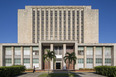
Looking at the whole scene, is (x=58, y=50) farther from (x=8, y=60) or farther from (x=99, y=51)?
(x=8, y=60)

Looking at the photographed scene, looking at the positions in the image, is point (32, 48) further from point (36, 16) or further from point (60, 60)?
point (36, 16)

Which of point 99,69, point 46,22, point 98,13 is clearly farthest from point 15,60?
point 98,13

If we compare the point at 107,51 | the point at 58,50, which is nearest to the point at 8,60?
the point at 58,50

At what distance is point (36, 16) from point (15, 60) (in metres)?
29.7

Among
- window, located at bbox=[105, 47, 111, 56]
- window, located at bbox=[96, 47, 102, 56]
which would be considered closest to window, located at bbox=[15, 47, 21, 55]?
window, located at bbox=[96, 47, 102, 56]

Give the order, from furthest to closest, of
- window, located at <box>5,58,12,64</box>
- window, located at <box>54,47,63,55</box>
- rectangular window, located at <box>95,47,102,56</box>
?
window, located at <box>54,47,63,55</box>, rectangular window, located at <box>95,47,102,56</box>, window, located at <box>5,58,12,64</box>

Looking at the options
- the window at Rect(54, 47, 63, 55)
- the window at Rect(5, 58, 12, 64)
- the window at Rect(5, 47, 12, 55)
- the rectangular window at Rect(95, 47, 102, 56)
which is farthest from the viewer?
the window at Rect(54, 47, 63, 55)

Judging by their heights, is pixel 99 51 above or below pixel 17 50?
below

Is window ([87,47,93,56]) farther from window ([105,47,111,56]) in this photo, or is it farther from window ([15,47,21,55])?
window ([15,47,21,55])

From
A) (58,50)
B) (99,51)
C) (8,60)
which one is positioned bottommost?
(8,60)

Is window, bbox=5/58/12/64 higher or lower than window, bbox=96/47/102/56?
lower

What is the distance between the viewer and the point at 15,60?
34844mm

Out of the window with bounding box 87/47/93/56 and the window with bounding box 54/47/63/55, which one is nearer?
the window with bounding box 87/47/93/56

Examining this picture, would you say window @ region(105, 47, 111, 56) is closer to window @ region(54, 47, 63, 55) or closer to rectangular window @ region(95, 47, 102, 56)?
rectangular window @ region(95, 47, 102, 56)
